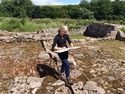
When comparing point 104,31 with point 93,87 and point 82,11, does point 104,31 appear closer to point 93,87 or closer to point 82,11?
point 93,87

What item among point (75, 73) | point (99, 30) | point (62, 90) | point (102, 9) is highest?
point (75, 73)

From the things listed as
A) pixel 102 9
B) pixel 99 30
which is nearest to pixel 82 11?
pixel 102 9

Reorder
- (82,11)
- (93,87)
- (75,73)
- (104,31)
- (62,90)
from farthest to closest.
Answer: (82,11) < (104,31) < (75,73) < (93,87) < (62,90)

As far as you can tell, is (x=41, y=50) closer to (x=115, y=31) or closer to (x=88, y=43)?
(x=88, y=43)

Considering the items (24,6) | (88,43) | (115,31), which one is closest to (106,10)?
(24,6)

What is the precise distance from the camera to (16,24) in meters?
33.7

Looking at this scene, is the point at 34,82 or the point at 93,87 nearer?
the point at 93,87

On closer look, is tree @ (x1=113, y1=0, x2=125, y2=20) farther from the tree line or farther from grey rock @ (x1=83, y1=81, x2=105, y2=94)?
grey rock @ (x1=83, y1=81, x2=105, y2=94)

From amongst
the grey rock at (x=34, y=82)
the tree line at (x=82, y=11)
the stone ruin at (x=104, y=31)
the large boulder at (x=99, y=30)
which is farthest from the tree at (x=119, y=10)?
the grey rock at (x=34, y=82)

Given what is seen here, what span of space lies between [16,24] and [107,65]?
63.8 feet

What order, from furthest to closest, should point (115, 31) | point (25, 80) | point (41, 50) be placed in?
point (115, 31)
point (41, 50)
point (25, 80)

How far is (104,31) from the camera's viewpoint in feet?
94.6

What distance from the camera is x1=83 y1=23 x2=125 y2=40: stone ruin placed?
24.8 meters

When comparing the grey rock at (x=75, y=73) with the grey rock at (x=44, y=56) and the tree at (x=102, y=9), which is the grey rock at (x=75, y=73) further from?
the tree at (x=102, y=9)
